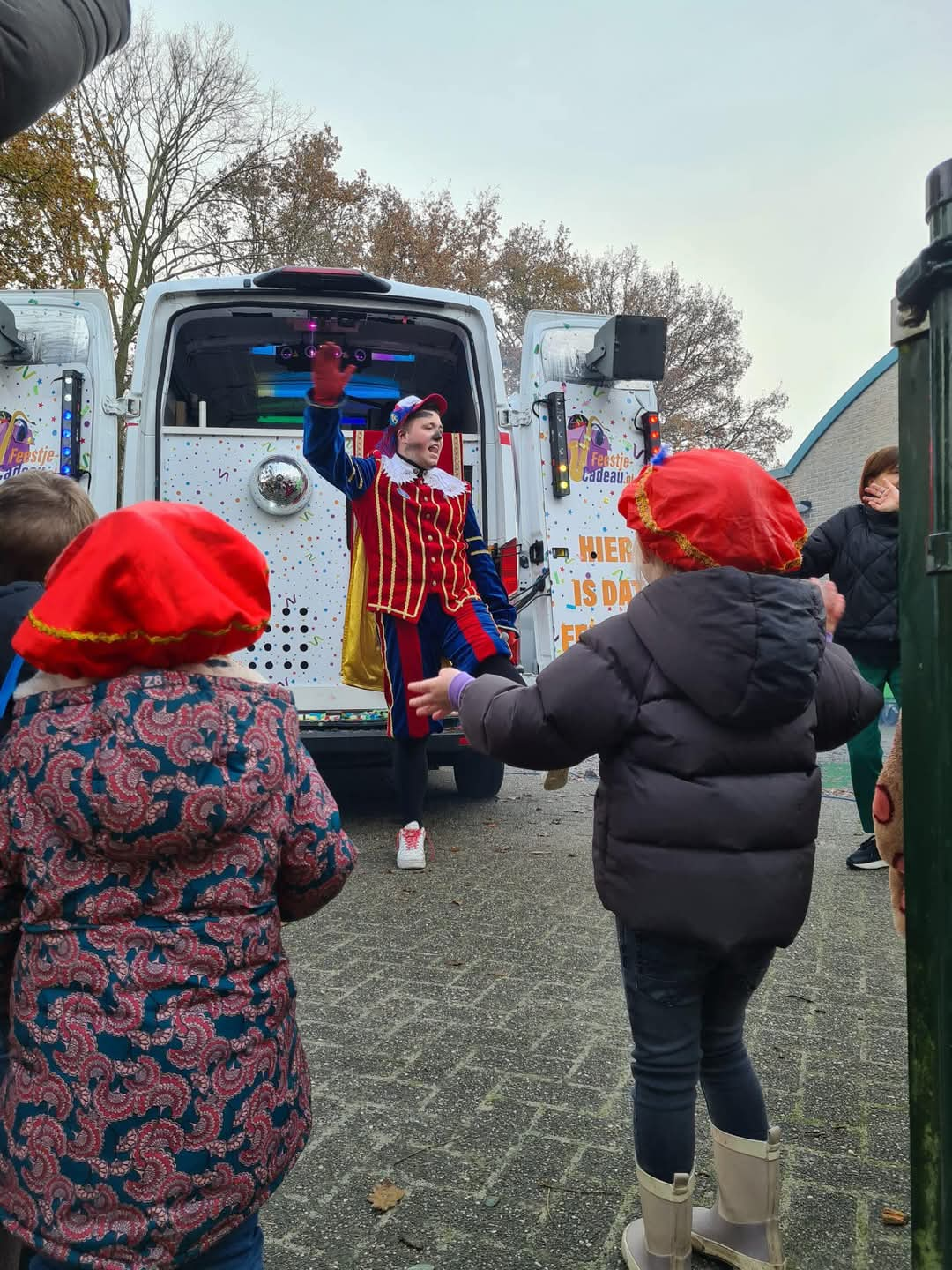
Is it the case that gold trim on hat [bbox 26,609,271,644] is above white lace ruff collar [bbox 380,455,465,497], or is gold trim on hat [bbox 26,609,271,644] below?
below

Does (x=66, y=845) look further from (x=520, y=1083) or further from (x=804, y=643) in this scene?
(x=520, y=1083)

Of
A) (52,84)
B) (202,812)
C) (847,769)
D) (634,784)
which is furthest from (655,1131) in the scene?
(847,769)

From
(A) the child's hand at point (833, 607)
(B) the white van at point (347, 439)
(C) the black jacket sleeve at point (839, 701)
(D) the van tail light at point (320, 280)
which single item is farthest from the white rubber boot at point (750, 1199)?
(D) the van tail light at point (320, 280)

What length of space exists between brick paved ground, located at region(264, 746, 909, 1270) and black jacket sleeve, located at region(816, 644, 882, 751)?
0.98 metres

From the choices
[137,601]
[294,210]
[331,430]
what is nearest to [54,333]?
[331,430]

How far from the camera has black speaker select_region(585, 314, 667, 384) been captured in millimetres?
5315

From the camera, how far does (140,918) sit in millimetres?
1425

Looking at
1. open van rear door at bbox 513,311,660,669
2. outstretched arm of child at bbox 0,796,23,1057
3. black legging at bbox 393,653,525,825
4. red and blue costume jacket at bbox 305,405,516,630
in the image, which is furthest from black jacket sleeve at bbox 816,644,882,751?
open van rear door at bbox 513,311,660,669

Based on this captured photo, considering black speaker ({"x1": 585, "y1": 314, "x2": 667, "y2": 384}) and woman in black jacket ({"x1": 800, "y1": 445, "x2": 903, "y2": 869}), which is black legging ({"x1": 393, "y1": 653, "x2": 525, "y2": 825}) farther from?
black speaker ({"x1": 585, "y1": 314, "x2": 667, "y2": 384})

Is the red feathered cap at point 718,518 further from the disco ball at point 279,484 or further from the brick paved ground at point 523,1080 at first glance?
the disco ball at point 279,484

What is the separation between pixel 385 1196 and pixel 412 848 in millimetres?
2676

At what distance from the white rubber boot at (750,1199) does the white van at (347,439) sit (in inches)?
137

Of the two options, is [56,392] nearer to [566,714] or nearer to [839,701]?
[566,714]

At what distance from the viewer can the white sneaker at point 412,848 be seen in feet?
15.7
